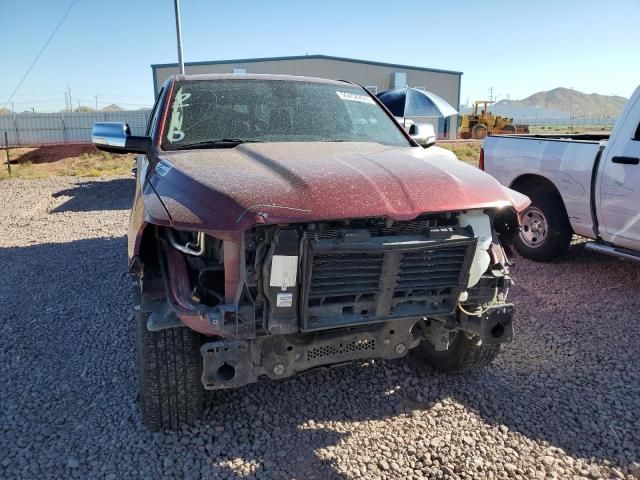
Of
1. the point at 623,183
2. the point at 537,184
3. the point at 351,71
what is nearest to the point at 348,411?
the point at 623,183

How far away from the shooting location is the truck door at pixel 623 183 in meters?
4.92

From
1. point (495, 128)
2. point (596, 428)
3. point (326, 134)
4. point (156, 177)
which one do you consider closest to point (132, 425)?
point (156, 177)

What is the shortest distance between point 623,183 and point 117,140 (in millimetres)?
4378

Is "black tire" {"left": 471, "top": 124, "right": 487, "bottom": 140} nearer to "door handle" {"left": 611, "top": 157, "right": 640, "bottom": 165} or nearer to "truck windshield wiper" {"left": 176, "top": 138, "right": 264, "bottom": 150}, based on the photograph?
"door handle" {"left": 611, "top": 157, "right": 640, "bottom": 165}

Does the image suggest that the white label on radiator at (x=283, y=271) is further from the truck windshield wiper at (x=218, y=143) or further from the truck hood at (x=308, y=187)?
the truck windshield wiper at (x=218, y=143)

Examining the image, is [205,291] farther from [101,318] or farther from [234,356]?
[101,318]

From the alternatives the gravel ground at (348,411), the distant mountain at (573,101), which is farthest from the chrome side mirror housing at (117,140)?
the distant mountain at (573,101)

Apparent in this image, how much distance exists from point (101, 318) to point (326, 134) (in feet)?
8.26

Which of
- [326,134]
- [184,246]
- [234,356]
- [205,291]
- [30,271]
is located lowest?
[30,271]

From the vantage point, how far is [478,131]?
32.6 metres

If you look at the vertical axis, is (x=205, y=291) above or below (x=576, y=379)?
above

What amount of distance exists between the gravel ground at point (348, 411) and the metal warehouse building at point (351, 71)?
28918 millimetres

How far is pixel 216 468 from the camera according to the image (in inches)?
108

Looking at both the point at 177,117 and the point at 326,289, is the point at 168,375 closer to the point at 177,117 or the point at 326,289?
the point at 326,289
